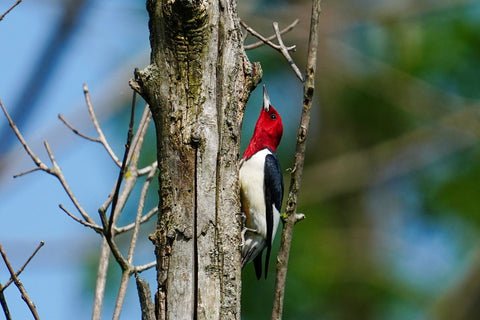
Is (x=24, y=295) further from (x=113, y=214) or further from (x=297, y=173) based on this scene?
(x=297, y=173)

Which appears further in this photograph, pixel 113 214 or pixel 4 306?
pixel 113 214

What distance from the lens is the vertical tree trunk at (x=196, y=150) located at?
2980 mm

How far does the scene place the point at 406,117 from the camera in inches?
445

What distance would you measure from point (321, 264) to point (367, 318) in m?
1.44

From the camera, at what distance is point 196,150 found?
3.09 metres

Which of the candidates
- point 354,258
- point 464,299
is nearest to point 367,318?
point 354,258

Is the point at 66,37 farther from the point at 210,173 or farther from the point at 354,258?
the point at 354,258

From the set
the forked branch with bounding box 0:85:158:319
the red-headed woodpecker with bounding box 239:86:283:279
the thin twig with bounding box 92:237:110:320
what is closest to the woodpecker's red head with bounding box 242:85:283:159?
the red-headed woodpecker with bounding box 239:86:283:279

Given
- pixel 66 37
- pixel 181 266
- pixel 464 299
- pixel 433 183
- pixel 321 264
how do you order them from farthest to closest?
1. pixel 433 183
2. pixel 321 264
3. pixel 464 299
4. pixel 66 37
5. pixel 181 266

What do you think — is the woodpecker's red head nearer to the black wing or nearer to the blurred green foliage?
the black wing

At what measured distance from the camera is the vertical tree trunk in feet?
9.78

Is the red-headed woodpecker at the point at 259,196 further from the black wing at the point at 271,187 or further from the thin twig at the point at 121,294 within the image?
the thin twig at the point at 121,294

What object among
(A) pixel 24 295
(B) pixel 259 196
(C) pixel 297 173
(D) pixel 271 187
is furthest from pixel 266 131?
(A) pixel 24 295

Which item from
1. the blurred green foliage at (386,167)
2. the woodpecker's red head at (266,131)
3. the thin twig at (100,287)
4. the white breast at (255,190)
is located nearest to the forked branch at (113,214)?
the thin twig at (100,287)
